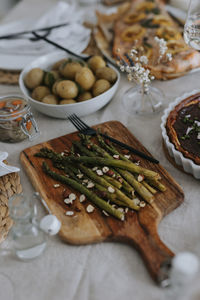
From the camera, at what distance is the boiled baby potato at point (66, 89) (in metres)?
1.73

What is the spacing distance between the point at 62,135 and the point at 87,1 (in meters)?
1.96

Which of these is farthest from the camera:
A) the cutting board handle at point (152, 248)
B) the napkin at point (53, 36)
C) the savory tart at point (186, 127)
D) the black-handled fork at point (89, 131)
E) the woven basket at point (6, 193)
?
the napkin at point (53, 36)

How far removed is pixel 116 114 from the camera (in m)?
1.86

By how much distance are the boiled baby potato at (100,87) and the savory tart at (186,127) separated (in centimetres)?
44

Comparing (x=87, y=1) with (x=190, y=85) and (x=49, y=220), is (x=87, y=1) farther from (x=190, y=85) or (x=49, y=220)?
(x=49, y=220)

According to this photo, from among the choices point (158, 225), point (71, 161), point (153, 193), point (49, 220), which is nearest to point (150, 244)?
point (158, 225)

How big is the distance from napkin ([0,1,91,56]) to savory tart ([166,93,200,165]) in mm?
1076

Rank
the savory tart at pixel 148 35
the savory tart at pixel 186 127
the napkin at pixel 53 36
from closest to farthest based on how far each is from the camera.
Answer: the savory tart at pixel 186 127
the savory tart at pixel 148 35
the napkin at pixel 53 36

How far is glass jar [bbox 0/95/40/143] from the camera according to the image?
5.24 ft

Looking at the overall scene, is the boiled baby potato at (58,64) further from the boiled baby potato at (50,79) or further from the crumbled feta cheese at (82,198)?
the crumbled feta cheese at (82,198)

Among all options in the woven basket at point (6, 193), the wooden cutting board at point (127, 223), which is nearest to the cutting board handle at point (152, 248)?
the wooden cutting board at point (127, 223)

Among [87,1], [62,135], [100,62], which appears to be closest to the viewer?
[62,135]

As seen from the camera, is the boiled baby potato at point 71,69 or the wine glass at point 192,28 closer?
the wine glass at point 192,28

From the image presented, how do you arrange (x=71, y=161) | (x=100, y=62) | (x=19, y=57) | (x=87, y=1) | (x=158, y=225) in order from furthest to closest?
(x=87, y=1) → (x=19, y=57) → (x=100, y=62) → (x=71, y=161) → (x=158, y=225)
